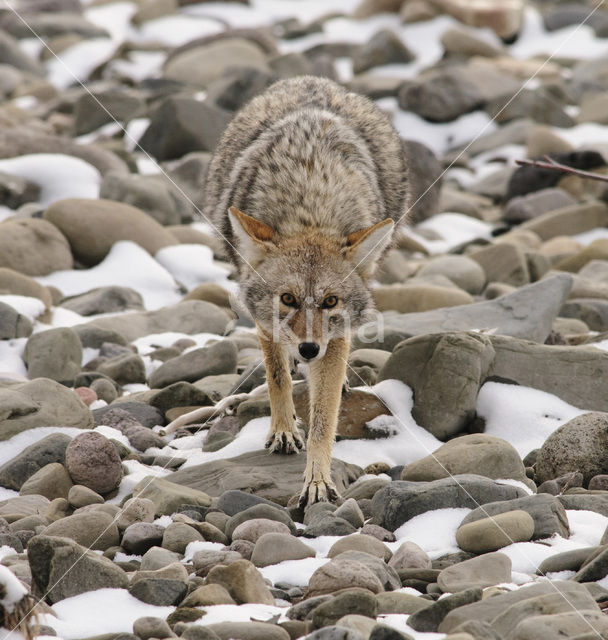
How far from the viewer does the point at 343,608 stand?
367 centimetres

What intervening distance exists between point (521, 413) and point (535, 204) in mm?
9511

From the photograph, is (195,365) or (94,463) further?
(195,365)

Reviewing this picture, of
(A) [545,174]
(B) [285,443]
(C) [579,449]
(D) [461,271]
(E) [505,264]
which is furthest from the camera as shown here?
(A) [545,174]

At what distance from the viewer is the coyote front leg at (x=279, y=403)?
6.19 meters

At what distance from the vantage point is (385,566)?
13.7ft

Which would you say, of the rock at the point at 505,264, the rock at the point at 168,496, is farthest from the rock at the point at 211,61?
the rock at the point at 168,496

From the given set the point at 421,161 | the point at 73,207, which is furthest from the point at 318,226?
the point at 421,161

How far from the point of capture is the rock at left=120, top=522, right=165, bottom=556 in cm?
458

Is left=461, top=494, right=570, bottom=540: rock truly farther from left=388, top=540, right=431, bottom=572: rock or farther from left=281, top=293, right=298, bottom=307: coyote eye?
left=281, top=293, right=298, bottom=307: coyote eye

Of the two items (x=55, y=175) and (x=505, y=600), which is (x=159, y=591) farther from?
(x=55, y=175)

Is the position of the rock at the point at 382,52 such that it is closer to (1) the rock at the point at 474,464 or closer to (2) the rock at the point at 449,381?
(2) the rock at the point at 449,381

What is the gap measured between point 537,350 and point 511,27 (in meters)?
22.0

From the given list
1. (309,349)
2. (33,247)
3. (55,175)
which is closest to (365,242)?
(309,349)

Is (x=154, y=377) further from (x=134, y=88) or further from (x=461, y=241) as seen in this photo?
(x=134, y=88)
